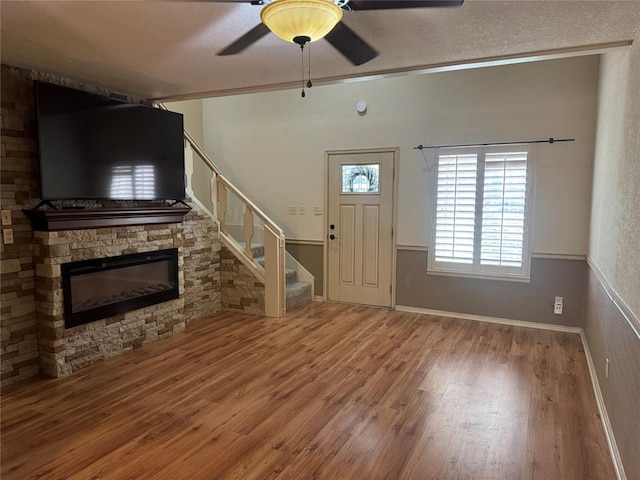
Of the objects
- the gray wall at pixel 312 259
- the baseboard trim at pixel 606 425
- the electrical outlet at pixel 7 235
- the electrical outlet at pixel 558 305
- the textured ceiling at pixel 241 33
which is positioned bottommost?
the baseboard trim at pixel 606 425

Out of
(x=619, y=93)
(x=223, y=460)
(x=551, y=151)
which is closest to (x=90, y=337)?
(x=223, y=460)

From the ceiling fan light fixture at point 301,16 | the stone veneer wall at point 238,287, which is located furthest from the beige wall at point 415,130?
the ceiling fan light fixture at point 301,16

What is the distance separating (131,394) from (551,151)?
4477 mm

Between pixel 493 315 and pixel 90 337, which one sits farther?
pixel 493 315

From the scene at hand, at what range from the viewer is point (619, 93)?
275cm

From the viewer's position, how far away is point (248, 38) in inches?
92.0

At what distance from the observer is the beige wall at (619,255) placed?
6.43ft

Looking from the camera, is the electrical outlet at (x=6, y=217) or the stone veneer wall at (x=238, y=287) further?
the stone veneer wall at (x=238, y=287)

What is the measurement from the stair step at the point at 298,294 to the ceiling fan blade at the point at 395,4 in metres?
3.67

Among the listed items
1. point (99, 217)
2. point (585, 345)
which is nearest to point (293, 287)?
point (99, 217)

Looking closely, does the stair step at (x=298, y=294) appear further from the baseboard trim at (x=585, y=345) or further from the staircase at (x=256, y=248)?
the baseboard trim at (x=585, y=345)

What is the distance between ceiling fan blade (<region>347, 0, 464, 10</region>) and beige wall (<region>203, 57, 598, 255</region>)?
2964 mm

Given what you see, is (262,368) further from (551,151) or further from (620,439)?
(551,151)

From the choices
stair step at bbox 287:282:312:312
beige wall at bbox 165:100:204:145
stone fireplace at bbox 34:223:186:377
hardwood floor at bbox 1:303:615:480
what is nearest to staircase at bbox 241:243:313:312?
stair step at bbox 287:282:312:312
